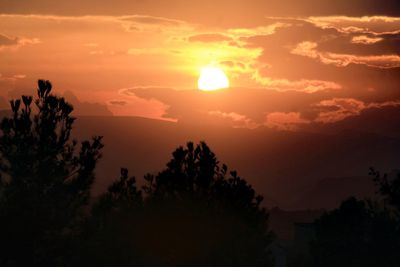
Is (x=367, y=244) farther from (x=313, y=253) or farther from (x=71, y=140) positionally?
(x=71, y=140)

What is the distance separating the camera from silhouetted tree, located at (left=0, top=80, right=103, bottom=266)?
38.0m

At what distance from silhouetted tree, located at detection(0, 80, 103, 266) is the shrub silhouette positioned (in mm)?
2612

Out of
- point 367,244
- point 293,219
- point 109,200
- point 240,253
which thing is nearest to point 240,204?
point 240,253

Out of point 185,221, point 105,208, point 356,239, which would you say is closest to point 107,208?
point 105,208

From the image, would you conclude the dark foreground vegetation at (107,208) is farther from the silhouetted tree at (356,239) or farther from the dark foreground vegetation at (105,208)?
the silhouetted tree at (356,239)

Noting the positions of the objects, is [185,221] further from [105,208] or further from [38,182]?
[38,182]

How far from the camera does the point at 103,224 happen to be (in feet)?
142

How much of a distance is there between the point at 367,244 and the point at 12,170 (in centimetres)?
3169

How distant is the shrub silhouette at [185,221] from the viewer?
138 ft

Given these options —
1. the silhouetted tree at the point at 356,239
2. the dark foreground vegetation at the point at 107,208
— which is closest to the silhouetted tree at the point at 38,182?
the dark foreground vegetation at the point at 107,208

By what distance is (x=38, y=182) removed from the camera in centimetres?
3919

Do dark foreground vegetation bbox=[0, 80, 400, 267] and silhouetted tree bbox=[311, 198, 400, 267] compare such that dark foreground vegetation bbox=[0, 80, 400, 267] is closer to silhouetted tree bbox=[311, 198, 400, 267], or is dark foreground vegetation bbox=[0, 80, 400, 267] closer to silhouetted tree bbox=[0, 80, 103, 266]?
silhouetted tree bbox=[0, 80, 103, 266]

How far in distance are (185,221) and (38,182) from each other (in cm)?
903

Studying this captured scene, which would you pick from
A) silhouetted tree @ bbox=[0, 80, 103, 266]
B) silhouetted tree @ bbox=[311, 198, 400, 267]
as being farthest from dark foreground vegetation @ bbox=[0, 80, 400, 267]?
silhouetted tree @ bbox=[311, 198, 400, 267]
